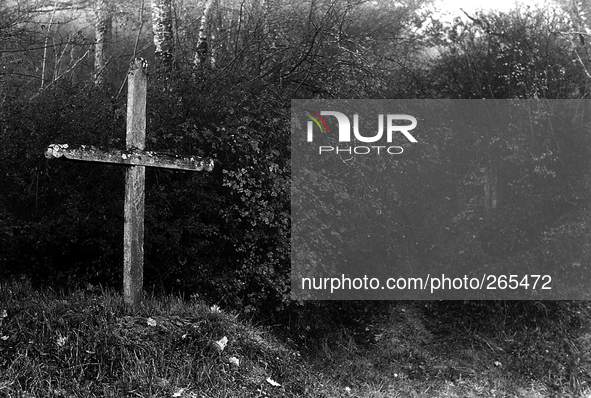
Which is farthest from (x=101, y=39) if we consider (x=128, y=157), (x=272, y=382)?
(x=272, y=382)

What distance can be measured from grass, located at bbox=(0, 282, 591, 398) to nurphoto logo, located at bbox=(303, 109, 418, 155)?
2.65m

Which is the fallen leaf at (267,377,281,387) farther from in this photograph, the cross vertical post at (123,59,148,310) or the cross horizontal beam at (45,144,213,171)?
the cross horizontal beam at (45,144,213,171)

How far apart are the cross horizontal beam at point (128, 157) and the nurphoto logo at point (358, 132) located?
3.12 meters

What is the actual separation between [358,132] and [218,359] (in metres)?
4.89

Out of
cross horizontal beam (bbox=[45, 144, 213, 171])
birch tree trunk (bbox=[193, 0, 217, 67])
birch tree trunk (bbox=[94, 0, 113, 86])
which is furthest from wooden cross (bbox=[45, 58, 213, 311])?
birch tree trunk (bbox=[94, 0, 113, 86])

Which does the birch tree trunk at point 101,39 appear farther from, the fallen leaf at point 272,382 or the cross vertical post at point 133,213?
the fallen leaf at point 272,382

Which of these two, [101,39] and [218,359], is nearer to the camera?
[218,359]

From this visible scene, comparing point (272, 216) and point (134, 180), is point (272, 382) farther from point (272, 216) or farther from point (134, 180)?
point (272, 216)

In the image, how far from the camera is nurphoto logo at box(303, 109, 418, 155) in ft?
29.6

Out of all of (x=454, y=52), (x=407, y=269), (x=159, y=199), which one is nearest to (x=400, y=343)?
(x=407, y=269)

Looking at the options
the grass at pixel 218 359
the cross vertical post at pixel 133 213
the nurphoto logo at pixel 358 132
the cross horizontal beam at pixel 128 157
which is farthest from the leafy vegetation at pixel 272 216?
the cross horizontal beam at pixel 128 157

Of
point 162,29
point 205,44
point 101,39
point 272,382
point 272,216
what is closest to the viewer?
point 272,382

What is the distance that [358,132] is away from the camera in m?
9.57

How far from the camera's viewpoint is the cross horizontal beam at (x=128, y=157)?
5.18m
